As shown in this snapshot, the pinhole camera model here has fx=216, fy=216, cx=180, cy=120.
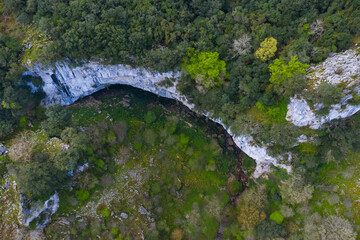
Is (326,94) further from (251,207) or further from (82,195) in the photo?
(82,195)

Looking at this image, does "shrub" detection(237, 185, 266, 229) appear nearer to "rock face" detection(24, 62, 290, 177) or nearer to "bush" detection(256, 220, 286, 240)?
"bush" detection(256, 220, 286, 240)

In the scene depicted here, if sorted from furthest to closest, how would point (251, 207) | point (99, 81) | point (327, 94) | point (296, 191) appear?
point (99, 81), point (251, 207), point (296, 191), point (327, 94)

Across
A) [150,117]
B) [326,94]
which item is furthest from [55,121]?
[326,94]

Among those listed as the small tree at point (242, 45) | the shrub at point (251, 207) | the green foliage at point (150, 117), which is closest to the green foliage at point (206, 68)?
the small tree at point (242, 45)

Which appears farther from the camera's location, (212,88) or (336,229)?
(212,88)

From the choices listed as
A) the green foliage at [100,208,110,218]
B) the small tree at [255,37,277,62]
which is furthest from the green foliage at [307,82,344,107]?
the green foliage at [100,208,110,218]

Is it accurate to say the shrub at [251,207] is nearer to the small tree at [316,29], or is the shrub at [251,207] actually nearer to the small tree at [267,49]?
the small tree at [267,49]

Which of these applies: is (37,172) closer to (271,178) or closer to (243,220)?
(243,220)
